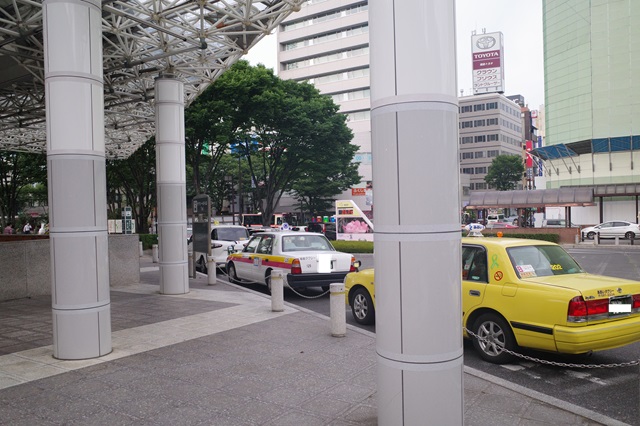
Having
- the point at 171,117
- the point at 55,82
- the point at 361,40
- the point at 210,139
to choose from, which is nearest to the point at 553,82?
the point at 361,40

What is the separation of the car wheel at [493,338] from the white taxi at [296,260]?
5.55 meters

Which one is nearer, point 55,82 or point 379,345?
point 379,345

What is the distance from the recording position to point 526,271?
6730 mm

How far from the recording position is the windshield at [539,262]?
677 cm

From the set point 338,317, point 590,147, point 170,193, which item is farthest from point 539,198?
point 338,317

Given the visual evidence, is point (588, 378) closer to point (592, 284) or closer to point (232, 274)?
point (592, 284)

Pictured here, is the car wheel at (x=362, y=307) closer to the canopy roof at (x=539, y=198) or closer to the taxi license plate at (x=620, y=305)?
the taxi license plate at (x=620, y=305)

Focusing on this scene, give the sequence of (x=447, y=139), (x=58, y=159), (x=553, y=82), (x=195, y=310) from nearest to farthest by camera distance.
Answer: (x=447, y=139)
(x=58, y=159)
(x=195, y=310)
(x=553, y=82)

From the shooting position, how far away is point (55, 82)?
22.6 ft

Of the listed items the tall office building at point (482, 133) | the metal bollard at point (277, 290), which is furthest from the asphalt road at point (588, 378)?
the tall office building at point (482, 133)

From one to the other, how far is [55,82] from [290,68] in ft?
226

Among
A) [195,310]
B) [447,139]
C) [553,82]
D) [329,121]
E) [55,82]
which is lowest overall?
[195,310]

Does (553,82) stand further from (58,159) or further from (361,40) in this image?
(58,159)

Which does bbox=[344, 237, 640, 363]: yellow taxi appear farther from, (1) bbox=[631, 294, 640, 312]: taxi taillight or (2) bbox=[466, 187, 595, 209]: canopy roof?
(2) bbox=[466, 187, 595, 209]: canopy roof
